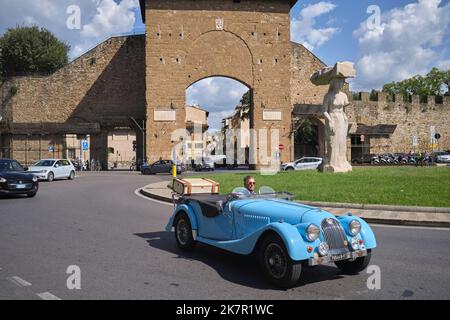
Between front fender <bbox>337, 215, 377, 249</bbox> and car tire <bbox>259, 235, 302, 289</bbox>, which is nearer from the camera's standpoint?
car tire <bbox>259, 235, 302, 289</bbox>

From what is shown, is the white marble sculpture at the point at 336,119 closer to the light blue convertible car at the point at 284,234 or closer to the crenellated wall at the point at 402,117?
the light blue convertible car at the point at 284,234

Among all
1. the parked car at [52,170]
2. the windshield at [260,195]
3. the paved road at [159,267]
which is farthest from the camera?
the parked car at [52,170]

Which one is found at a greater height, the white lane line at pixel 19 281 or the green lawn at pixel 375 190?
the green lawn at pixel 375 190

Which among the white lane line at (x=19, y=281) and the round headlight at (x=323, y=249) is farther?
the white lane line at (x=19, y=281)

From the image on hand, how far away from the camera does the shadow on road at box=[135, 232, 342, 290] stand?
5773mm

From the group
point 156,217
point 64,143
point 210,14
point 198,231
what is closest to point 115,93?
point 64,143

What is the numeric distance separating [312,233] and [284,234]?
34 centimetres

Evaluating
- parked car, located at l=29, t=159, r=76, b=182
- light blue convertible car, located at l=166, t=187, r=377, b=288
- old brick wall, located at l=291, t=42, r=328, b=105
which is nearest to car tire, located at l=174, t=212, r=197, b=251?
light blue convertible car, located at l=166, t=187, r=377, b=288

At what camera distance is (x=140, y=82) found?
4597 cm

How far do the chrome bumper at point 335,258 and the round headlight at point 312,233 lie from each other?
0.74ft

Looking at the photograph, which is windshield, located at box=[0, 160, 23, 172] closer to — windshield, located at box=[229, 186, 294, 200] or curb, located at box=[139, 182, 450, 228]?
curb, located at box=[139, 182, 450, 228]

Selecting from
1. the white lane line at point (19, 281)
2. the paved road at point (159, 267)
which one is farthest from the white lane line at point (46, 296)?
the white lane line at point (19, 281)

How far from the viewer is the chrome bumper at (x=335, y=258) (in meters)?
5.27

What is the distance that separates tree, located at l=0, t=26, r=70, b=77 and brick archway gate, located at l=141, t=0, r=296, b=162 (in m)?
23.7
